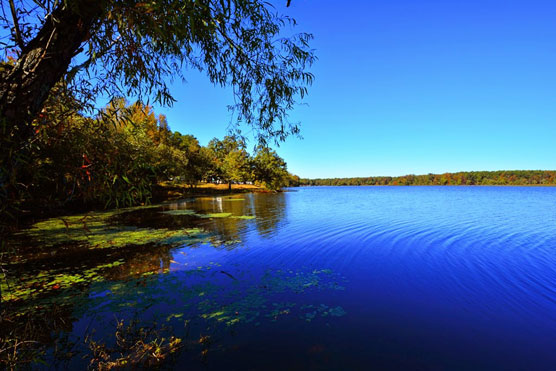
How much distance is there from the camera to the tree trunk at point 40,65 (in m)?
2.51

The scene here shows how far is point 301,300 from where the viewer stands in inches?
254

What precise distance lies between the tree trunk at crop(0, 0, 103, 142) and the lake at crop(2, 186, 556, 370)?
1263 millimetres

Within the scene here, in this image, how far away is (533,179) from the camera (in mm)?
149250

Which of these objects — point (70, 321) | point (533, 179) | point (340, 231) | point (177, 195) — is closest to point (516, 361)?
point (70, 321)

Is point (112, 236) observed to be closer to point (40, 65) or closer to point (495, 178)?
point (40, 65)

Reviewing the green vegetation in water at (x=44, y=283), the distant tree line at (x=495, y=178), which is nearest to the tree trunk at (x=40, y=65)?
the green vegetation in water at (x=44, y=283)

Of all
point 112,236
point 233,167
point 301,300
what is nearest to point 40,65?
point 301,300

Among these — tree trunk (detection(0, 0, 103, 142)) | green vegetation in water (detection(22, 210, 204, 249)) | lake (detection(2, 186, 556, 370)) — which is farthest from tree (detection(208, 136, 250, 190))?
tree trunk (detection(0, 0, 103, 142))

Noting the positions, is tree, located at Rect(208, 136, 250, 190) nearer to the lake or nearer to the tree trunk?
the lake

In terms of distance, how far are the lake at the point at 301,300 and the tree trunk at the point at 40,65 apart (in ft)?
4.14

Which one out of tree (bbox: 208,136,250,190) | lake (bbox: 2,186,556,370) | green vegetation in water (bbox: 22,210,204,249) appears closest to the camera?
lake (bbox: 2,186,556,370)

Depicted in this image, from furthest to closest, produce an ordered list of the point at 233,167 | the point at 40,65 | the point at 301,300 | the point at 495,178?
the point at 495,178
the point at 233,167
the point at 301,300
the point at 40,65

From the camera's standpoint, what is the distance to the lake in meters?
4.44

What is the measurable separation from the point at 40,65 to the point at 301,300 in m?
6.69
